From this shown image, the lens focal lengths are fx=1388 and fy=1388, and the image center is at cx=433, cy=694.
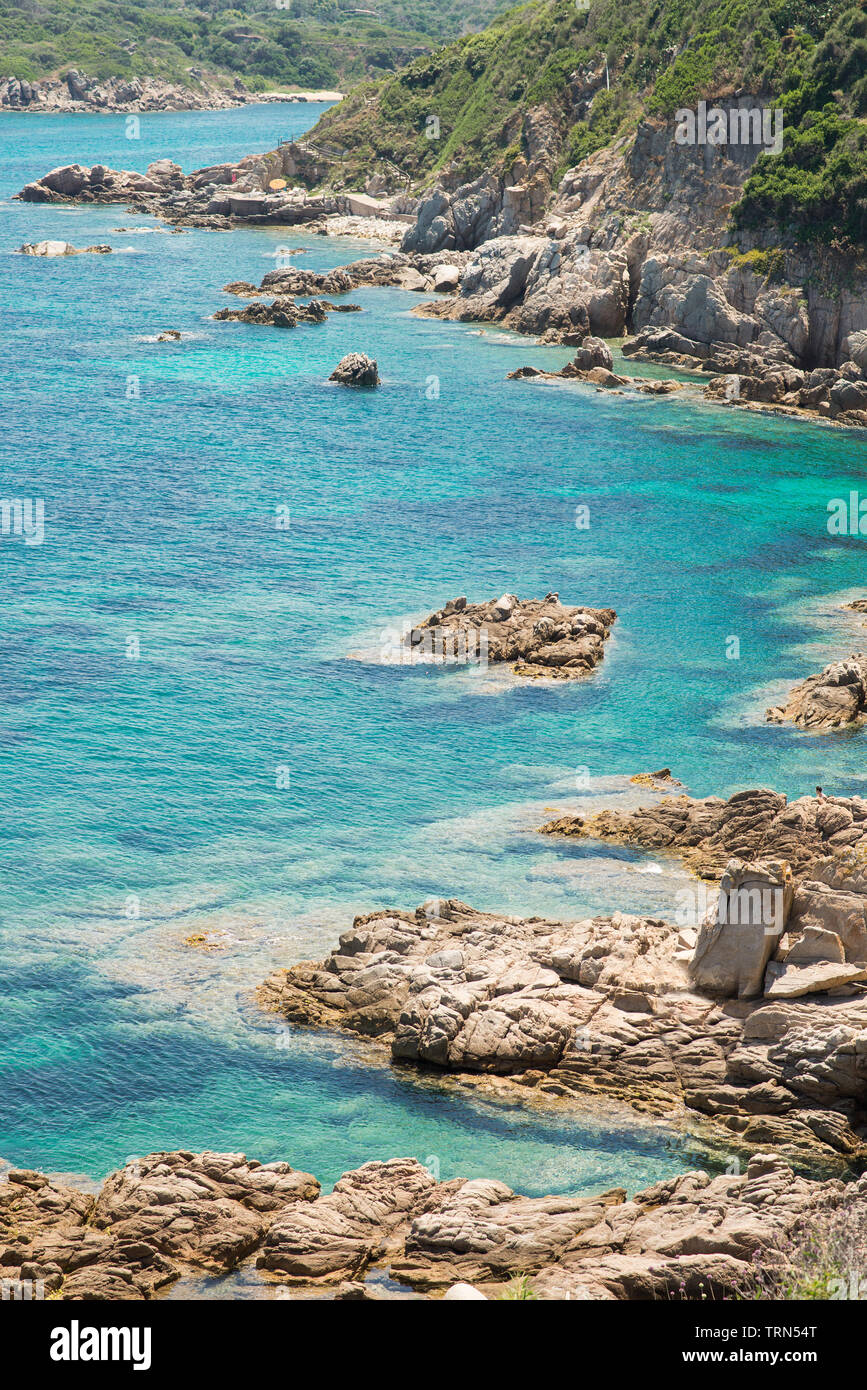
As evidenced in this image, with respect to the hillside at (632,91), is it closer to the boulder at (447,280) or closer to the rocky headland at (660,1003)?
the boulder at (447,280)

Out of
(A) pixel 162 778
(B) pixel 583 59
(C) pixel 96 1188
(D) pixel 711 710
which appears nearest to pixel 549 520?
(D) pixel 711 710

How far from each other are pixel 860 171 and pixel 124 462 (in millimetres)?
50982

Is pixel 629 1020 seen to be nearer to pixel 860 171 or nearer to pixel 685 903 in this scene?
pixel 685 903

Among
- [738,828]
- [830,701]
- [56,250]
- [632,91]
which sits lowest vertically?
[738,828]

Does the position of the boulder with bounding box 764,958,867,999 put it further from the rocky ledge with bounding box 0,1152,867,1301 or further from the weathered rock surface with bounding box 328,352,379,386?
the weathered rock surface with bounding box 328,352,379,386

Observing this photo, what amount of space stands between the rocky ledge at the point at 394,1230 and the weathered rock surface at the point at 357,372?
7448 centimetres

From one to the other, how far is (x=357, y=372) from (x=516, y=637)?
45.7 metres

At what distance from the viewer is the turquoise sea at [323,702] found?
29.7m

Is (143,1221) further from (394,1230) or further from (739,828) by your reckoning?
(739,828)

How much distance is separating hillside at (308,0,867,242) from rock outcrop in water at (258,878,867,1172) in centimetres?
7083

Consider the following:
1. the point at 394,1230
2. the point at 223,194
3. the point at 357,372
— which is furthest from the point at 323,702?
A: the point at 223,194

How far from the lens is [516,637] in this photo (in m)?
53.8

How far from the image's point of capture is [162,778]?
43531 mm

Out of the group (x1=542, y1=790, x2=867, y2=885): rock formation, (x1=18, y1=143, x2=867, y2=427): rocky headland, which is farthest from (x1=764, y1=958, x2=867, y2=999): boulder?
(x1=18, y1=143, x2=867, y2=427): rocky headland
